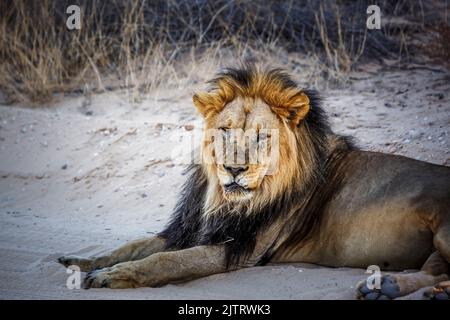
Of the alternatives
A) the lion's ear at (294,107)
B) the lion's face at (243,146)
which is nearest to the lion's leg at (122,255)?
the lion's face at (243,146)

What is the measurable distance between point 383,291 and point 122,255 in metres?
1.86

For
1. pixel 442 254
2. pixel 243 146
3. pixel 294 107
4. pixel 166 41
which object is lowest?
pixel 442 254

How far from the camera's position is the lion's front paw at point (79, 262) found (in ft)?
16.3

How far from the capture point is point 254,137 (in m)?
4.57

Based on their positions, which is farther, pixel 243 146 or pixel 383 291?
pixel 243 146

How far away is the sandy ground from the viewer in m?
4.56

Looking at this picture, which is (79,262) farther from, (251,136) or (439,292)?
(439,292)

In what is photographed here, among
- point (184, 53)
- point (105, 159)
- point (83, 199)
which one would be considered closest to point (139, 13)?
point (184, 53)

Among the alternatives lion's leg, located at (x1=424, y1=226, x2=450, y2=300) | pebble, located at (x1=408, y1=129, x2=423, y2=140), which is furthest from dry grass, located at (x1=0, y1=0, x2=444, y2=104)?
lion's leg, located at (x1=424, y1=226, x2=450, y2=300)

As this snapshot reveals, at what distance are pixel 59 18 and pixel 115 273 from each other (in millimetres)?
6736

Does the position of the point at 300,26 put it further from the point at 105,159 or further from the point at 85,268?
the point at 85,268

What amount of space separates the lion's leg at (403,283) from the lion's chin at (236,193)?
3.00 feet

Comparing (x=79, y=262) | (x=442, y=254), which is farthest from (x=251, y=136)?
(x=79, y=262)
